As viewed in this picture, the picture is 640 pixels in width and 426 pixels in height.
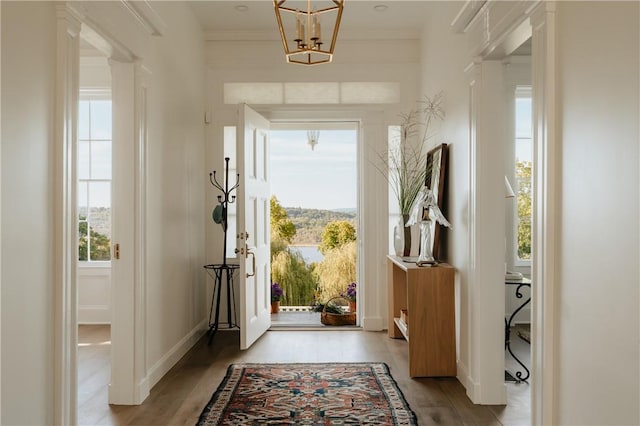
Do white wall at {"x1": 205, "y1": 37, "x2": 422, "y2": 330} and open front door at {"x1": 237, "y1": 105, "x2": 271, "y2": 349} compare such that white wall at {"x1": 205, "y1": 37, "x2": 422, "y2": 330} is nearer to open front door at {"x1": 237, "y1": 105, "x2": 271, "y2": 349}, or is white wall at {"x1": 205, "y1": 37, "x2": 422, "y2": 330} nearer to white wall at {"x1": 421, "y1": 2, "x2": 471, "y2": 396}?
open front door at {"x1": 237, "y1": 105, "x2": 271, "y2": 349}

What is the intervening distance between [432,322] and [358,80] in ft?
9.35

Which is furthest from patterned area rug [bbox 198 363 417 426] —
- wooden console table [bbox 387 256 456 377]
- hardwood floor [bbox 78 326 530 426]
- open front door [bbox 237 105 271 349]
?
open front door [bbox 237 105 271 349]

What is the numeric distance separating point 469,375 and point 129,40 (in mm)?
3218

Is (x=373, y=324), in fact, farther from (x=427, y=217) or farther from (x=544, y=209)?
(x=544, y=209)

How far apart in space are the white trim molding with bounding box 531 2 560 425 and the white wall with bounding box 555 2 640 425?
0.05 metres

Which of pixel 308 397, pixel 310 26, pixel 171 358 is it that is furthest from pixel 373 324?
pixel 310 26

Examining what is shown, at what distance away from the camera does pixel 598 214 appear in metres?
1.91

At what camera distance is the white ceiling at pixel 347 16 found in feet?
16.0

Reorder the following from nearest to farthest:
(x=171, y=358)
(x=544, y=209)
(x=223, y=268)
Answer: (x=544, y=209), (x=171, y=358), (x=223, y=268)

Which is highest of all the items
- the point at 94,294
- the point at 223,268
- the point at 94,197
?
the point at 94,197

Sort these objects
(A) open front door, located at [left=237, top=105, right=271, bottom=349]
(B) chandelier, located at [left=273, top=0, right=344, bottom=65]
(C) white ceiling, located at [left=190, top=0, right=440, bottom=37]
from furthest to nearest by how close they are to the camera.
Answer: (C) white ceiling, located at [left=190, top=0, right=440, bottom=37]
(A) open front door, located at [left=237, top=105, right=271, bottom=349]
(B) chandelier, located at [left=273, top=0, right=344, bottom=65]

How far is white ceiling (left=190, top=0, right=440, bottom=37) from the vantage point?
4875 mm

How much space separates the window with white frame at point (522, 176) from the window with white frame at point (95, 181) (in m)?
4.72

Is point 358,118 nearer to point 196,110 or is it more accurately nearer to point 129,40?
point 196,110
